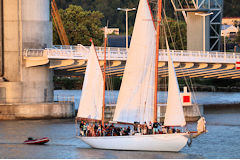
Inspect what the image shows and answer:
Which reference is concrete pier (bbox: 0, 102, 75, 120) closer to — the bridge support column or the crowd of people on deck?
the crowd of people on deck

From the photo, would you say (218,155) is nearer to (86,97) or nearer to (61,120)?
(86,97)

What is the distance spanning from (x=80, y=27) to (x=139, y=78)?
91730mm

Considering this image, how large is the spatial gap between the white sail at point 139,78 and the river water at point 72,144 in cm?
378

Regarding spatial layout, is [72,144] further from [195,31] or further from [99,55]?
[195,31]

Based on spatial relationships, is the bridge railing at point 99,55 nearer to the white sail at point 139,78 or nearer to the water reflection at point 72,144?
the water reflection at point 72,144

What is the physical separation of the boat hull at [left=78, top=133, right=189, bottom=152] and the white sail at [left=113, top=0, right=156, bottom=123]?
7.75 feet

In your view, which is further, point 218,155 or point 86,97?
point 86,97

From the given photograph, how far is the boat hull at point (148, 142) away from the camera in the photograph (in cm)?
6869

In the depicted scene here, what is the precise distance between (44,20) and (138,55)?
31.9 meters

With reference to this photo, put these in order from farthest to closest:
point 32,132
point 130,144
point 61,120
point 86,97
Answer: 1. point 61,120
2. point 32,132
3. point 86,97
4. point 130,144

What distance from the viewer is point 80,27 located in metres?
163

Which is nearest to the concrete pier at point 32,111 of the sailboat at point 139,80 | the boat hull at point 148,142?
the sailboat at point 139,80

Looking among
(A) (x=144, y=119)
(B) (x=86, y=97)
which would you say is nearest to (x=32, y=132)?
(B) (x=86, y=97)

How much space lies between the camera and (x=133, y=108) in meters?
71.9
